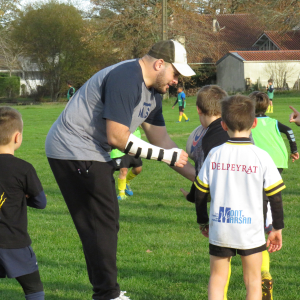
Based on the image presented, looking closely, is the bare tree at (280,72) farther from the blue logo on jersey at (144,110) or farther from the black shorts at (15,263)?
the black shorts at (15,263)

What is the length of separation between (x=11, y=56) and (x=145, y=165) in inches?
1562

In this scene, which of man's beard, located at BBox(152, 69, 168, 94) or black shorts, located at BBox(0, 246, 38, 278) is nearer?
black shorts, located at BBox(0, 246, 38, 278)

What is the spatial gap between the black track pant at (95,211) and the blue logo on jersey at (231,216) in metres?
0.91

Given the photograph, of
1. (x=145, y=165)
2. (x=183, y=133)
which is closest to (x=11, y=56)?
(x=183, y=133)

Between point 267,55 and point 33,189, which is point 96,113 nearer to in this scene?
point 33,189

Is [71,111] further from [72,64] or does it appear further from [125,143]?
[72,64]

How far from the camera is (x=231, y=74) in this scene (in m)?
Answer: 52.1

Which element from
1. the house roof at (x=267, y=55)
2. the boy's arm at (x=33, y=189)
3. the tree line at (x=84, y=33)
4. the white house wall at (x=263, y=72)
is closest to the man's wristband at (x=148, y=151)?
the boy's arm at (x=33, y=189)

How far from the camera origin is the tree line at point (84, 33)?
43.6 metres

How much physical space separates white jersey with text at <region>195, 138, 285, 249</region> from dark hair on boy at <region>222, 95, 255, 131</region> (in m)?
0.10

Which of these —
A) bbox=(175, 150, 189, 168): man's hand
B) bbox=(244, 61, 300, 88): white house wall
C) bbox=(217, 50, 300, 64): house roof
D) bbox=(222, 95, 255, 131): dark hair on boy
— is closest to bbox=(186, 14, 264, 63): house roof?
bbox=(217, 50, 300, 64): house roof

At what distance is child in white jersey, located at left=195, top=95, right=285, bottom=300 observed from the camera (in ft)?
10.2

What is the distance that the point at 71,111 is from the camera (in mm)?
3596

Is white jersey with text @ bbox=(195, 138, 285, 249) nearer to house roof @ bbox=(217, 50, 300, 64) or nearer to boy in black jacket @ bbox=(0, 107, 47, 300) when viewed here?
boy in black jacket @ bbox=(0, 107, 47, 300)
